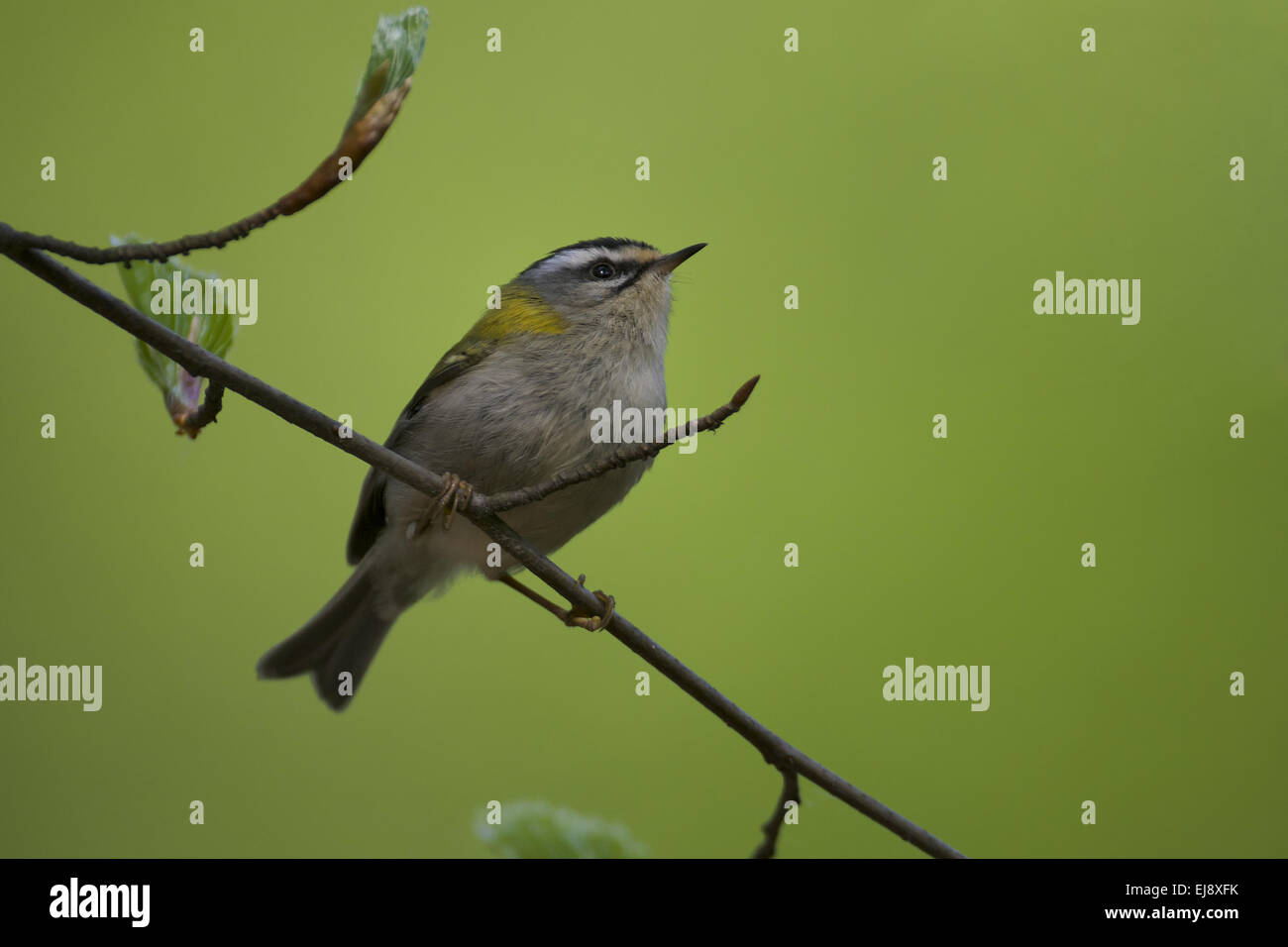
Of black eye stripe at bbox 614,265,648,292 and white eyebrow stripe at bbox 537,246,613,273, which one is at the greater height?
white eyebrow stripe at bbox 537,246,613,273

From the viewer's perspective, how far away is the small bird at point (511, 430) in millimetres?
1388

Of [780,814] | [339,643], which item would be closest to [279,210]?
[780,814]

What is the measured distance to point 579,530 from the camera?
61.3 inches

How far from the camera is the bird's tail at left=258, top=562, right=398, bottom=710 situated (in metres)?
1.71

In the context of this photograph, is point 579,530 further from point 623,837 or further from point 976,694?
point 623,837

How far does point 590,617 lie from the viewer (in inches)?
39.4

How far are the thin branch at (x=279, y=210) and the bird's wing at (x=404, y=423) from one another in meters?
0.95

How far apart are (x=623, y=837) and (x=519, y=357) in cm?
100

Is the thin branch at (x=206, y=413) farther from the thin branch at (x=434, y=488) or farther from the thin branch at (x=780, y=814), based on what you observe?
the thin branch at (x=780, y=814)

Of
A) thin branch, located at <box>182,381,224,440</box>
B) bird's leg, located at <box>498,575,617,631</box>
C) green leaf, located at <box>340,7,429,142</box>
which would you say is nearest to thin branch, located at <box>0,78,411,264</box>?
green leaf, located at <box>340,7,429,142</box>

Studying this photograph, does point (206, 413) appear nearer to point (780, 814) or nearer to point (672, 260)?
point (780, 814)

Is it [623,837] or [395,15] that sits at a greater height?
[395,15]

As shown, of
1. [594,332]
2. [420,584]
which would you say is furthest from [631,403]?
[420,584]

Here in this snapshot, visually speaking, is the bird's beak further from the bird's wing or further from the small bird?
the bird's wing
